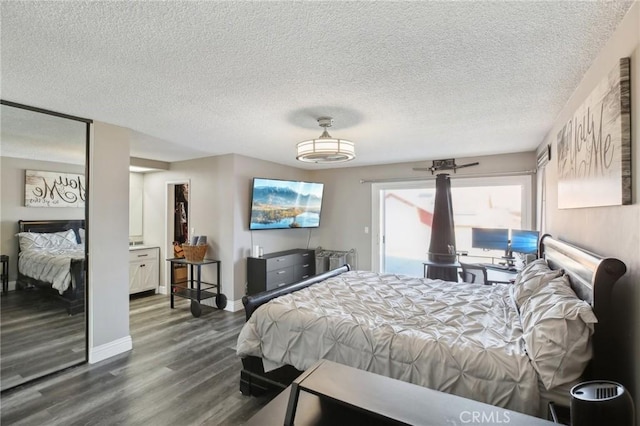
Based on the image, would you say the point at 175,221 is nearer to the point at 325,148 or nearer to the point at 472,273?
the point at 325,148

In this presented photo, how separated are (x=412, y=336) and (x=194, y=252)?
11.9 ft

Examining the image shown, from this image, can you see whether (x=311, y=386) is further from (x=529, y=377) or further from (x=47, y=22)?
(x=47, y=22)

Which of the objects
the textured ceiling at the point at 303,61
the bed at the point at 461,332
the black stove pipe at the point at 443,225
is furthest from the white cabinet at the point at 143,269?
the black stove pipe at the point at 443,225

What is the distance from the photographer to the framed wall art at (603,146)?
1353mm

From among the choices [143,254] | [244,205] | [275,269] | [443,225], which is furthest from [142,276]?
[443,225]

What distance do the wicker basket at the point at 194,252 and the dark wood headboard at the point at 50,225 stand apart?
165 cm

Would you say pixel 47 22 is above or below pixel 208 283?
above

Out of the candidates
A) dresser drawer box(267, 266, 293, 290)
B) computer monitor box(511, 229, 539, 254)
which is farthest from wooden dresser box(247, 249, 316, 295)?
computer monitor box(511, 229, 539, 254)

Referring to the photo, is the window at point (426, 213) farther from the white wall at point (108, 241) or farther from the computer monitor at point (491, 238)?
the white wall at point (108, 241)

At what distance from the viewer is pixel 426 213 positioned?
532 centimetres

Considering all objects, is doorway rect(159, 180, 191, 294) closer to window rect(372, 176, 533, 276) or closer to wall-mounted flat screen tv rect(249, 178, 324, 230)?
wall-mounted flat screen tv rect(249, 178, 324, 230)

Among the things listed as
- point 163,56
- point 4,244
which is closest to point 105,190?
point 4,244

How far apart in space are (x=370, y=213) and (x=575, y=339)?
13.9 feet

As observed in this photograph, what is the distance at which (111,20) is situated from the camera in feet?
4.74
